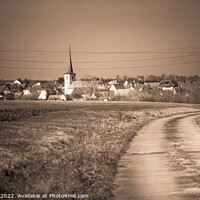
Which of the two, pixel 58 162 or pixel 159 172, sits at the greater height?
pixel 58 162

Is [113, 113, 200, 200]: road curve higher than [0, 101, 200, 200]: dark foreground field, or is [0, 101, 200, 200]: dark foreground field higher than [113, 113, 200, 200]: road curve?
[0, 101, 200, 200]: dark foreground field

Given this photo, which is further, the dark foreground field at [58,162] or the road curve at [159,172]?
the dark foreground field at [58,162]

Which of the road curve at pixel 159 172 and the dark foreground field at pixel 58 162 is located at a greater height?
the dark foreground field at pixel 58 162

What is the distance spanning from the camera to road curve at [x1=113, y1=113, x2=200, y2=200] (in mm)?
8055

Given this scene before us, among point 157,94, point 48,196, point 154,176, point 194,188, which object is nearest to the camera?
point 48,196

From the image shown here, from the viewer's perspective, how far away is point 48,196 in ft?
24.9

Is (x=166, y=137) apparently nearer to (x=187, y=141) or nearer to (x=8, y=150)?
(x=187, y=141)

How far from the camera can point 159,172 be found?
1016cm

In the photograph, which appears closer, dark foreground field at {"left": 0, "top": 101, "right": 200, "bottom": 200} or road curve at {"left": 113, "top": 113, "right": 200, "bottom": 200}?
road curve at {"left": 113, "top": 113, "right": 200, "bottom": 200}

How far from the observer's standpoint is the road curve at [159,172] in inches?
317

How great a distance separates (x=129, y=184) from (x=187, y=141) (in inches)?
360

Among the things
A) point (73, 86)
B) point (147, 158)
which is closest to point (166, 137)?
Result: point (147, 158)

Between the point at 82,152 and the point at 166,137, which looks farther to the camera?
the point at 166,137

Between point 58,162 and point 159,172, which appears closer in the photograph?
point 159,172
